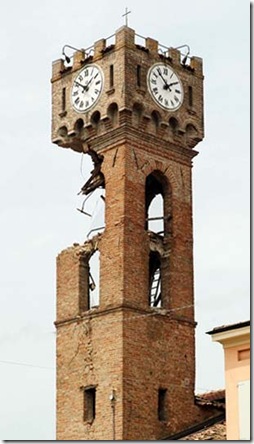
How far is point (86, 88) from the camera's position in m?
39.8

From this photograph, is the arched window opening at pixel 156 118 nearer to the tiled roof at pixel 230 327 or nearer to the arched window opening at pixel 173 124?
the arched window opening at pixel 173 124

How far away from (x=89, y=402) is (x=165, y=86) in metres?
9.15

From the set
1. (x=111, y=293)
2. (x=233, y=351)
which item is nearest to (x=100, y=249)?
(x=111, y=293)

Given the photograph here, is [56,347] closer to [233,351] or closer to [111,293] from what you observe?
[111,293]

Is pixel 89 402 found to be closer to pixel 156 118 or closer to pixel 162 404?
pixel 162 404

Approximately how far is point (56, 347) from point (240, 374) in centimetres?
1497

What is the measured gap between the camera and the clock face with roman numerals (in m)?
39.2

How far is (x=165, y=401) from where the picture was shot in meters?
37.0

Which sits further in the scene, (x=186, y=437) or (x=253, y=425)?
(x=186, y=437)

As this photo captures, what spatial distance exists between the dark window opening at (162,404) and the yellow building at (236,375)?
12.4 metres

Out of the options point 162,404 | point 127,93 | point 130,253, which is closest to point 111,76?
point 127,93

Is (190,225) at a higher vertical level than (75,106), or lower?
lower

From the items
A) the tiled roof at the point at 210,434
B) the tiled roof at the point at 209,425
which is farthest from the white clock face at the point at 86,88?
the tiled roof at the point at 210,434

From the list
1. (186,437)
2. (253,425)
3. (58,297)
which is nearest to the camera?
(253,425)
